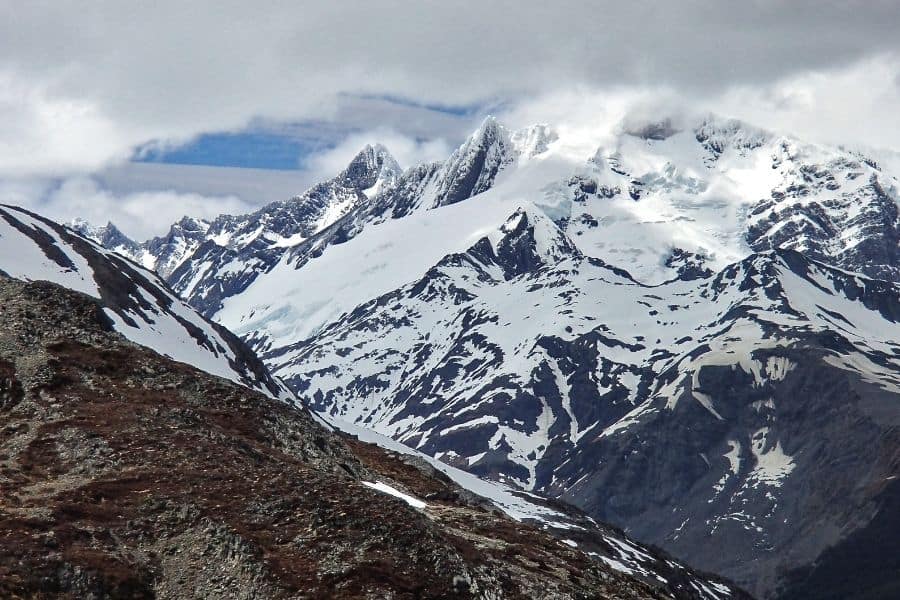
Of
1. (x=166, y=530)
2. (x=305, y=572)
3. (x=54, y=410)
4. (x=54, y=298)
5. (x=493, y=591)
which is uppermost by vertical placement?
(x=54, y=298)

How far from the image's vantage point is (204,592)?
6241 centimetres

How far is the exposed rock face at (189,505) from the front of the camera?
207 feet

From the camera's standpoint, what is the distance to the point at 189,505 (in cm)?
6869

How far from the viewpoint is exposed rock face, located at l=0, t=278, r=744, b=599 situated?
6300 centimetres

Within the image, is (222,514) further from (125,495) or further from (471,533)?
(471,533)

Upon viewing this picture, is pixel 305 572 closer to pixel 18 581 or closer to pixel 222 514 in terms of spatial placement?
pixel 222 514

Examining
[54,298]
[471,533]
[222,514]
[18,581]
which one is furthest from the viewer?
[54,298]

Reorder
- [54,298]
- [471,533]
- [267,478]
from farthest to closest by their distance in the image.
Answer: [54,298], [471,533], [267,478]

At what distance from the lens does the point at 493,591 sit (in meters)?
66.6

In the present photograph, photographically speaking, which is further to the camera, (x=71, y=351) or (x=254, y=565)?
(x=71, y=351)

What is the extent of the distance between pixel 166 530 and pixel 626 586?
1044 inches

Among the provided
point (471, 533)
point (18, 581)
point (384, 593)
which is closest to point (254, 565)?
point (384, 593)

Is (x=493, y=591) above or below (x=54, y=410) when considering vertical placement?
below

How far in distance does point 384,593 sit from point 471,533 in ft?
56.9
